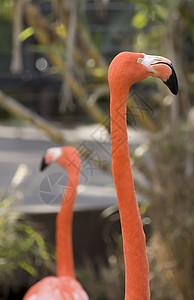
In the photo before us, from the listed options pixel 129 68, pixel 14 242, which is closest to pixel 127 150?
pixel 129 68

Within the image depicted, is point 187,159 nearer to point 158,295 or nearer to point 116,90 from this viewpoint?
point 158,295

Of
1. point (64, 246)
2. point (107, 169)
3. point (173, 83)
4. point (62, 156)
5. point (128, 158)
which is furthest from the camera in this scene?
point (107, 169)

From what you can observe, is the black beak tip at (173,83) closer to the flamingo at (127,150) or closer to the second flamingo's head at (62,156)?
the flamingo at (127,150)

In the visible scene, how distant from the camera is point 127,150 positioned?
2.78ft

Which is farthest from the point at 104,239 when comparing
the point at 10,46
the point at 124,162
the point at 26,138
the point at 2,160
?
the point at 10,46

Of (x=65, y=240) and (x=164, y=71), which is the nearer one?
(x=164, y=71)

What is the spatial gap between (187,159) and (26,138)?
380 cm

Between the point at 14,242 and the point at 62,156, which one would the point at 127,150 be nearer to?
the point at 62,156

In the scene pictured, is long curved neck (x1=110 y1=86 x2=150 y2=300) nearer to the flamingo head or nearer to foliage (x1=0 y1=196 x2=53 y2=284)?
the flamingo head

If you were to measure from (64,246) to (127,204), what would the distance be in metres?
0.77

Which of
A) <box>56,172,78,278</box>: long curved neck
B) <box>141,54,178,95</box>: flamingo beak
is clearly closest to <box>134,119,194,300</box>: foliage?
<box>56,172,78,278</box>: long curved neck

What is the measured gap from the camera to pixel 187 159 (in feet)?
5.92

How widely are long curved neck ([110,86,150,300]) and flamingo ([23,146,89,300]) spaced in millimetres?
522

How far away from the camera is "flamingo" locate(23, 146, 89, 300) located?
1.45 metres
